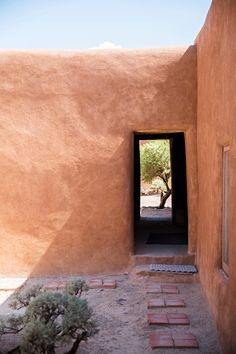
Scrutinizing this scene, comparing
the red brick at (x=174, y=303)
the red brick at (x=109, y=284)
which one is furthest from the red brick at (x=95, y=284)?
the red brick at (x=174, y=303)

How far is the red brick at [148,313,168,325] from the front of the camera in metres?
5.09

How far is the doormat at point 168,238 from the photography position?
320 inches

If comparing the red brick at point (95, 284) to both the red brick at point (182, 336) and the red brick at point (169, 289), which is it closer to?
the red brick at point (169, 289)

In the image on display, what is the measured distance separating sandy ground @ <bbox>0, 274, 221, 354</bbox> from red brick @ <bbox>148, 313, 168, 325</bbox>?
68 mm

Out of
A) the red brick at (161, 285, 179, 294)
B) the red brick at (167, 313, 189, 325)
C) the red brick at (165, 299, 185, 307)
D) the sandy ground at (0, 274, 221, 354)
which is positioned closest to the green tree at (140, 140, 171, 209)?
the sandy ground at (0, 274, 221, 354)

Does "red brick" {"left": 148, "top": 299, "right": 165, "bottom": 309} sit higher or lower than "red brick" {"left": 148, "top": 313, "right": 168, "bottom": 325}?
higher

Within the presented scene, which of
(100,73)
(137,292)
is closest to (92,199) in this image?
(137,292)

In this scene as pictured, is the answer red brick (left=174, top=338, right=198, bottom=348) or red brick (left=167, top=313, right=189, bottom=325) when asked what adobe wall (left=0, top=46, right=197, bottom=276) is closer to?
red brick (left=167, top=313, right=189, bottom=325)

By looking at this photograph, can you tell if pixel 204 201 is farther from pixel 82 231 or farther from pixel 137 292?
pixel 82 231

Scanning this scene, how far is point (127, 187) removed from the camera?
7.05m

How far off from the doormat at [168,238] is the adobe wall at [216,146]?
1.47 meters

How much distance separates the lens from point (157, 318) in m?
5.19

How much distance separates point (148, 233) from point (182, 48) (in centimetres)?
417

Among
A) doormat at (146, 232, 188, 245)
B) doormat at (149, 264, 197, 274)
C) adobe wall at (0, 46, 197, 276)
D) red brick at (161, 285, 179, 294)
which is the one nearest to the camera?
red brick at (161, 285, 179, 294)
